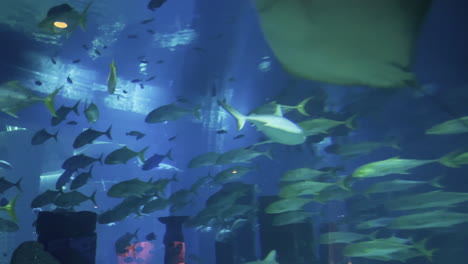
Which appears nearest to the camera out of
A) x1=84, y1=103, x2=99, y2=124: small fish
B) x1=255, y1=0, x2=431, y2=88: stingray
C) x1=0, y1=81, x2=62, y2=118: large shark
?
x1=255, y1=0, x2=431, y2=88: stingray

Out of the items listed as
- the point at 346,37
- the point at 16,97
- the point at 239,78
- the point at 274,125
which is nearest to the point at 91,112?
the point at 16,97

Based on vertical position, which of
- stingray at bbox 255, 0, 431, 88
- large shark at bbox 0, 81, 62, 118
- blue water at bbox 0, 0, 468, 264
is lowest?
stingray at bbox 255, 0, 431, 88

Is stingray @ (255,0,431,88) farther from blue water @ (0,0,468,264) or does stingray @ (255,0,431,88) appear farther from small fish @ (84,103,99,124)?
small fish @ (84,103,99,124)

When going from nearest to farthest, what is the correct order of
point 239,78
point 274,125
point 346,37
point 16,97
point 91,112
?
point 346,37
point 274,125
point 16,97
point 91,112
point 239,78

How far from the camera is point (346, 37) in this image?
2.31 m

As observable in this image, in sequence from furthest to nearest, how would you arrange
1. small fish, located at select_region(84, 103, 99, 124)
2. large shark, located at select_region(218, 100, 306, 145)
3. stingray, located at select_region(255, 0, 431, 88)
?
small fish, located at select_region(84, 103, 99, 124) < large shark, located at select_region(218, 100, 306, 145) < stingray, located at select_region(255, 0, 431, 88)

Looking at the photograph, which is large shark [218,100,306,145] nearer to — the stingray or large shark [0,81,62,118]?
the stingray

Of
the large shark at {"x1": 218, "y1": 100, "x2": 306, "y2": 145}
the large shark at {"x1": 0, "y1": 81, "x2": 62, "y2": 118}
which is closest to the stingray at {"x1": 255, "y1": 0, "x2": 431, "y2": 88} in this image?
the large shark at {"x1": 218, "y1": 100, "x2": 306, "y2": 145}

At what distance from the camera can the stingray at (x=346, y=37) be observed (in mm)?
2109

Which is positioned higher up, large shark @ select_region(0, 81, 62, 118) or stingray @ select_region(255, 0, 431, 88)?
large shark @ select_region(0, 81, 62, 118)

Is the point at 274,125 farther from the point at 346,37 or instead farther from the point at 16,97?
the point at 16,97

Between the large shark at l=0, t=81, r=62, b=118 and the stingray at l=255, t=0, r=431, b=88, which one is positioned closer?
the stingray at l=255, t=0, r=431, b=88

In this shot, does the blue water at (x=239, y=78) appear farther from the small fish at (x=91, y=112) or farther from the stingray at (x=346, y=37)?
the stingray at (x=346, y=37)

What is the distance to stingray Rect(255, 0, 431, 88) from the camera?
2.11 metres
